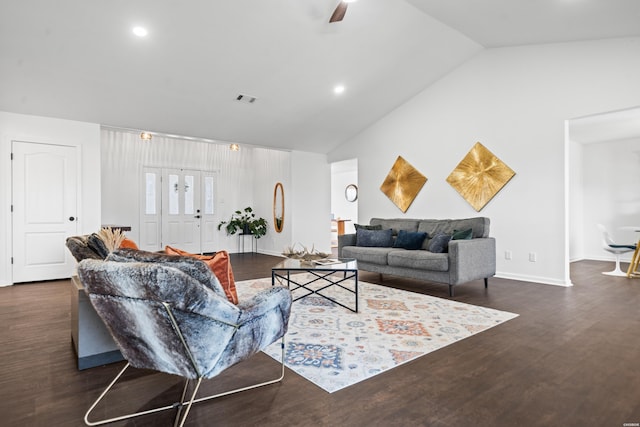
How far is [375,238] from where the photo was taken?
5.54m

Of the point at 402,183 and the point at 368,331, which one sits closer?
the point at 368,331

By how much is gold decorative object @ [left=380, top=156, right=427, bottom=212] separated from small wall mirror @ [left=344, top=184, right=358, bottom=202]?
5486mm

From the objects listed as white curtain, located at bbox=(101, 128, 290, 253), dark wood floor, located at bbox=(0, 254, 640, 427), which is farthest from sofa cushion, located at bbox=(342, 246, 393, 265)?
white curtain, located at bbox=(101, 128, 290, 253)

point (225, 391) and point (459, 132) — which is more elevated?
point (459, 132)

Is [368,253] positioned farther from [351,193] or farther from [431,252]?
[351,193]

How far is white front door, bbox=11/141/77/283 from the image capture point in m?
5.16

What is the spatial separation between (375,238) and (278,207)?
3727 mm

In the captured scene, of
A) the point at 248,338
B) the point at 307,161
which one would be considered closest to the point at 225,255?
the point at 248,338

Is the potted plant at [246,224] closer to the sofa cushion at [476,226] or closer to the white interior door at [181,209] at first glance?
the white interior door at [181,209]

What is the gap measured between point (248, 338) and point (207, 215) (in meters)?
7.81

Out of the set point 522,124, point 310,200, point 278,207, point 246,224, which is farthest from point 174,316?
point 246,224

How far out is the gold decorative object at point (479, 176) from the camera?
5.42 meters

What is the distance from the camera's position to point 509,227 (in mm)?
5340

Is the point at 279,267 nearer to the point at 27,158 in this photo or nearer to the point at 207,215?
the point at 27,158
